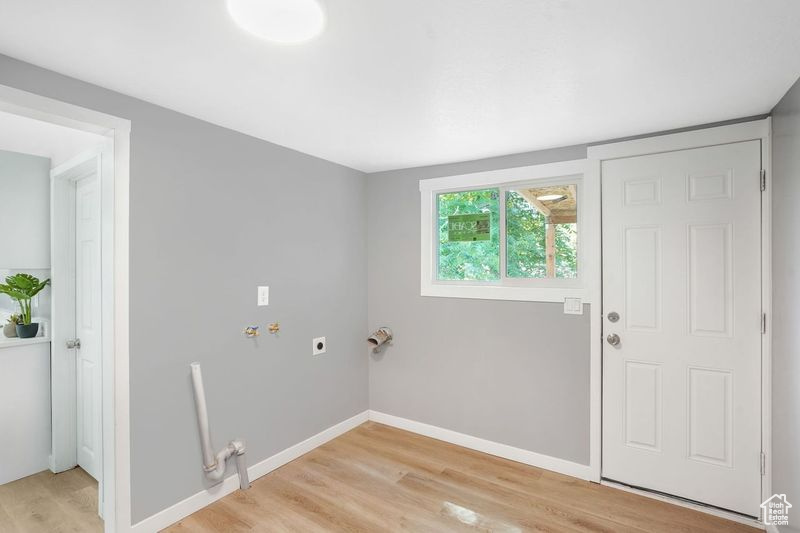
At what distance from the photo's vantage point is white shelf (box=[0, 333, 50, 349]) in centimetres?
263

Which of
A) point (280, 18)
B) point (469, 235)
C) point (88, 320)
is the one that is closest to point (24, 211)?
point (88, 320)

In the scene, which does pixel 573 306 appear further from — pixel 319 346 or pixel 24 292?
pixel 24 292

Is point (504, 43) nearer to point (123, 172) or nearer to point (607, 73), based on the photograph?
point (607, 73)

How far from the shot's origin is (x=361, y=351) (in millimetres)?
3646

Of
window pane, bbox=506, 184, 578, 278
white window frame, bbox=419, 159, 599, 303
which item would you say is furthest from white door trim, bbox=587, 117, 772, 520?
window pane, bbox=506, 184, 578, 278

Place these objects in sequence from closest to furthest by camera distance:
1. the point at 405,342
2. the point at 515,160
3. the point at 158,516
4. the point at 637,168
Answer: the point at 158,516 → the point at 637,168 → the point at 515,160 → the point at 405,342

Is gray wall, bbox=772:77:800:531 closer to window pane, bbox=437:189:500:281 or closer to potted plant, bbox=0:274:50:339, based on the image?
window pane, bbox=437:189:500:281

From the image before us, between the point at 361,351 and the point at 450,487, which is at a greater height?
the point at 361,351

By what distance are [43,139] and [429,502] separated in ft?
11.2

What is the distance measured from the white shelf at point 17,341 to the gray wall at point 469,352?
2.44m

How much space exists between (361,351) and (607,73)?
9.25 ft

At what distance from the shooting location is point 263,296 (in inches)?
108

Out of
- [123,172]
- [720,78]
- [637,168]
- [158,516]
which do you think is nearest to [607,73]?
[720,78]

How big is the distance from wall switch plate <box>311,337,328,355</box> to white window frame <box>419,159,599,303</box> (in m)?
0.93
